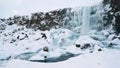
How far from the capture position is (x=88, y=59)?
735 cm

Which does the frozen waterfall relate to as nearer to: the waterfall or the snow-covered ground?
the waterfall

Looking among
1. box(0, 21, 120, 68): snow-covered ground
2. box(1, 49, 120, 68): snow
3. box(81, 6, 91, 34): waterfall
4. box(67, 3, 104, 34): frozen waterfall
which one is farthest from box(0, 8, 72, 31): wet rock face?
box(1, 49, 120, 68): snow

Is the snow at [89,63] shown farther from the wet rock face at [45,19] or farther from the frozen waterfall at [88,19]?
the wet rock face at [45,19]

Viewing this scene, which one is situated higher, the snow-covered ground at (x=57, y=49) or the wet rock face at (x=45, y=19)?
the wet rock face at (x=45, y=19)

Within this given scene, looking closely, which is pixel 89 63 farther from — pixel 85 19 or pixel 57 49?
pixel 85 19

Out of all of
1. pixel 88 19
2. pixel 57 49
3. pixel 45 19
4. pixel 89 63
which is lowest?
pixel 89 63

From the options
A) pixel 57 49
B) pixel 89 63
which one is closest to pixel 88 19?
pixel 57 49

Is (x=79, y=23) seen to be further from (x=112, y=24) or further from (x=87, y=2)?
(x=112, y=24)

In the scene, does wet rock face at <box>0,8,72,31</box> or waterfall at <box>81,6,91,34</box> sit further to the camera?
wet rock face at <box>0,8,72,31</box>

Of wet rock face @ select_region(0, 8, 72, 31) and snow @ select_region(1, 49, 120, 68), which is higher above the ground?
wet rock face @ select_region(0, 8, 72, 31)

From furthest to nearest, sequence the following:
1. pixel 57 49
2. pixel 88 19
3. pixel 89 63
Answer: pixel 88 19, pixel 57 49, pixel 89 63

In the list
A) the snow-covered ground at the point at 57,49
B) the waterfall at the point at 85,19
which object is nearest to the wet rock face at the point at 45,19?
the snow-covered ground at the point at 57,49

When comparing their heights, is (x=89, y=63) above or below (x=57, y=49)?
below

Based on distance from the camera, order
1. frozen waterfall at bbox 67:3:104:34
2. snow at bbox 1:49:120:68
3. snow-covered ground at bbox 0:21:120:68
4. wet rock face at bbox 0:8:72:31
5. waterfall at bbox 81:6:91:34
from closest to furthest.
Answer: snow at bbox 1:49:120:68
snow-covered ground at bbox 0:21:120:68
frozen waterfall at bbox 67:3:104:34
waterfall at bbox 81:6:91:34
wet rock face at bbox 0:8:72:31
